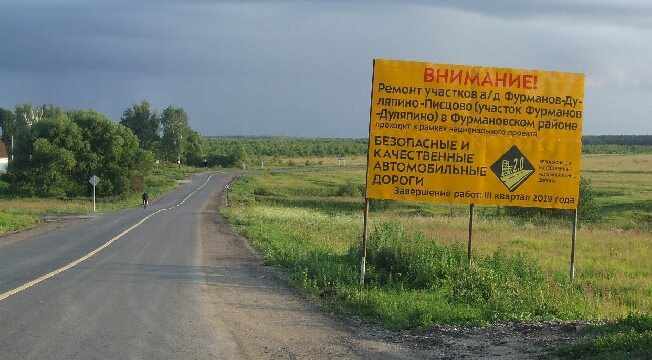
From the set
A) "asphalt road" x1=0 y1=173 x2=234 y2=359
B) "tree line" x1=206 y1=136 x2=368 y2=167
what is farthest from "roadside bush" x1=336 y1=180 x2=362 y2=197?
"asphalt road" x1=0 y1=173 x2=234 y2=359

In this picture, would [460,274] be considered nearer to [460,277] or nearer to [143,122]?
[460,277]

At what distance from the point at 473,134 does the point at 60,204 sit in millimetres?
51821

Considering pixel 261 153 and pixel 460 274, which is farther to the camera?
pixel 261 153

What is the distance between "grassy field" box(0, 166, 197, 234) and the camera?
113ft

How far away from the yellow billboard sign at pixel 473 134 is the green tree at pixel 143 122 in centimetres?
11096

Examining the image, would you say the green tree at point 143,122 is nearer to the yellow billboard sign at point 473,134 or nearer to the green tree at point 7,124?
the green tree at point 7,124

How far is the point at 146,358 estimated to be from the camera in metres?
7.14

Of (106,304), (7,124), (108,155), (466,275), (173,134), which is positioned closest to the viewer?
(106,304)

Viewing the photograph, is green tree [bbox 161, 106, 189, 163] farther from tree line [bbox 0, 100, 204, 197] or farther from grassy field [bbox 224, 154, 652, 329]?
grassy field [bbox 224, 154, 652, 329]

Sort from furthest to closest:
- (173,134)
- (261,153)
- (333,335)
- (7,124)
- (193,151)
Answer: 1. (261,153)
2. (7,124)
3. (193,151)
4. (173,134)
5. (333,335)

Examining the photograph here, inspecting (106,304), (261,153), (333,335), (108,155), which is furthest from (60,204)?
(261,153)

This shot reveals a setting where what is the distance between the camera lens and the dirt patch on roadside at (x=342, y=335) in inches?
303

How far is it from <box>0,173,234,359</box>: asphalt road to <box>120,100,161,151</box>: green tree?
3935 inches

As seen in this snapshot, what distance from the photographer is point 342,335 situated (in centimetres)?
879
